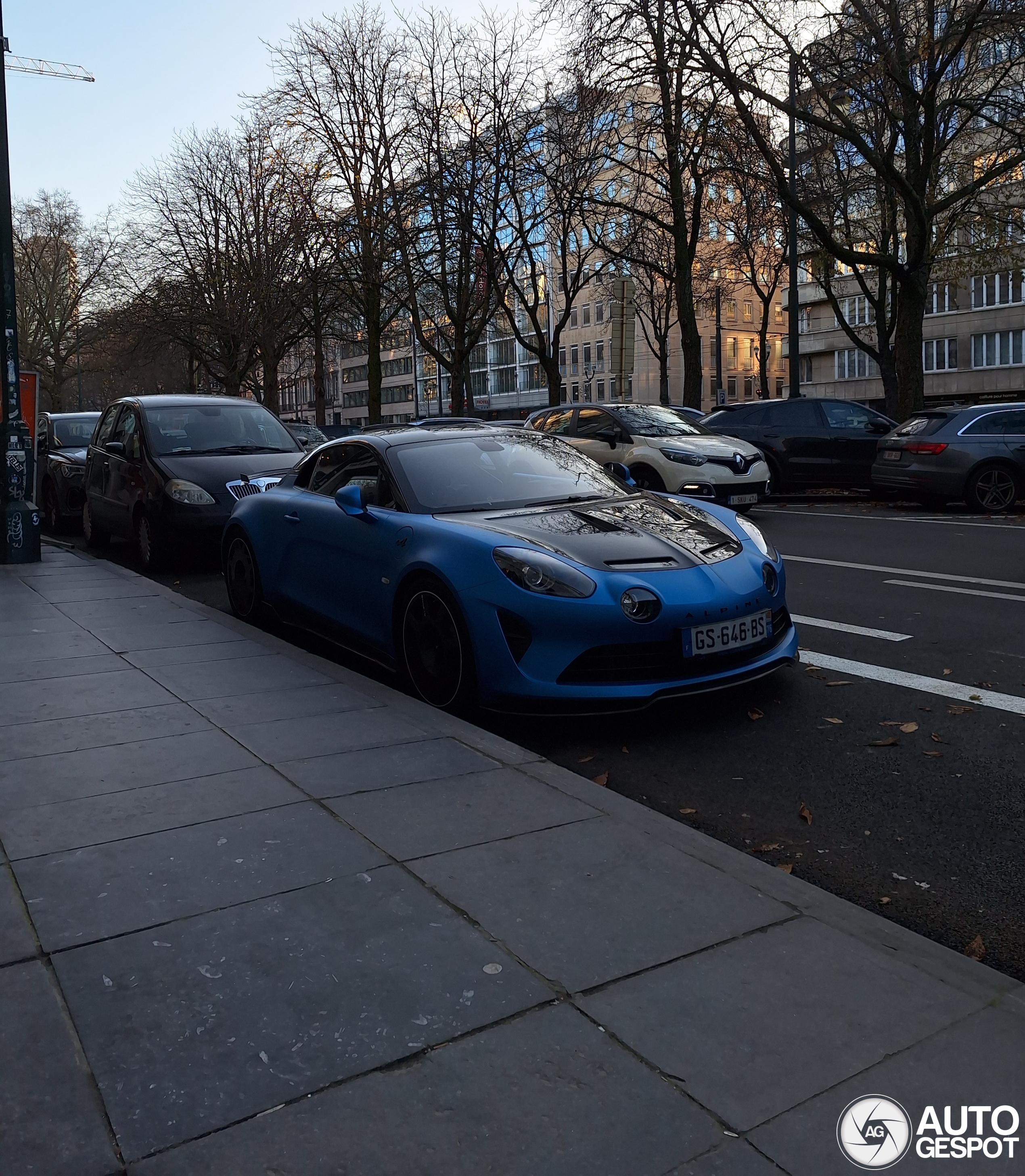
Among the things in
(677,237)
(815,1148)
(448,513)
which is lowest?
(815,1148)

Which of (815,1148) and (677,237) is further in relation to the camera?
(677,237)

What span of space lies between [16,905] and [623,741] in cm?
279

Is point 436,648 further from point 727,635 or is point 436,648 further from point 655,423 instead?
point 655,423

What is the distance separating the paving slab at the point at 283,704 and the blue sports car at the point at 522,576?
38cm

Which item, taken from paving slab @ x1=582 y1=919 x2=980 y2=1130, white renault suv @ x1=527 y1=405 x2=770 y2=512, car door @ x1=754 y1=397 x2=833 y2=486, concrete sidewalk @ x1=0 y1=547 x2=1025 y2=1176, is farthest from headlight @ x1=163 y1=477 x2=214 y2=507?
car door @ x1=754 y1=397 x2=833 y2=486

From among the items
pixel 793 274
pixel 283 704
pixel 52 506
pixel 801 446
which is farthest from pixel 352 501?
pixel 793 274

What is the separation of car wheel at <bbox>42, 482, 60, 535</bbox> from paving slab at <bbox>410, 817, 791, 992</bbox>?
45.0 ft

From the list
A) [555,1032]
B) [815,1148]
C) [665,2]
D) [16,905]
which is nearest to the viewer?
[815,1148]

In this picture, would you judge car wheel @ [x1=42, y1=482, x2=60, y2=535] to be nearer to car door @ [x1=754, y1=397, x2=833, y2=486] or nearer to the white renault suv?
the white renault suv

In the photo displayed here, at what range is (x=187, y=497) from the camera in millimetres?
11016

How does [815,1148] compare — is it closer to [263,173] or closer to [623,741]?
[623,741]

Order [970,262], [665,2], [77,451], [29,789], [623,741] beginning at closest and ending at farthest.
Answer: [29,789]
[623,741]
[77,451]
[665,2]
[970,262]

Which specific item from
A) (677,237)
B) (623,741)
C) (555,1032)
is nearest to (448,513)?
(623,741)

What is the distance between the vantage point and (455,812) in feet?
12.6
